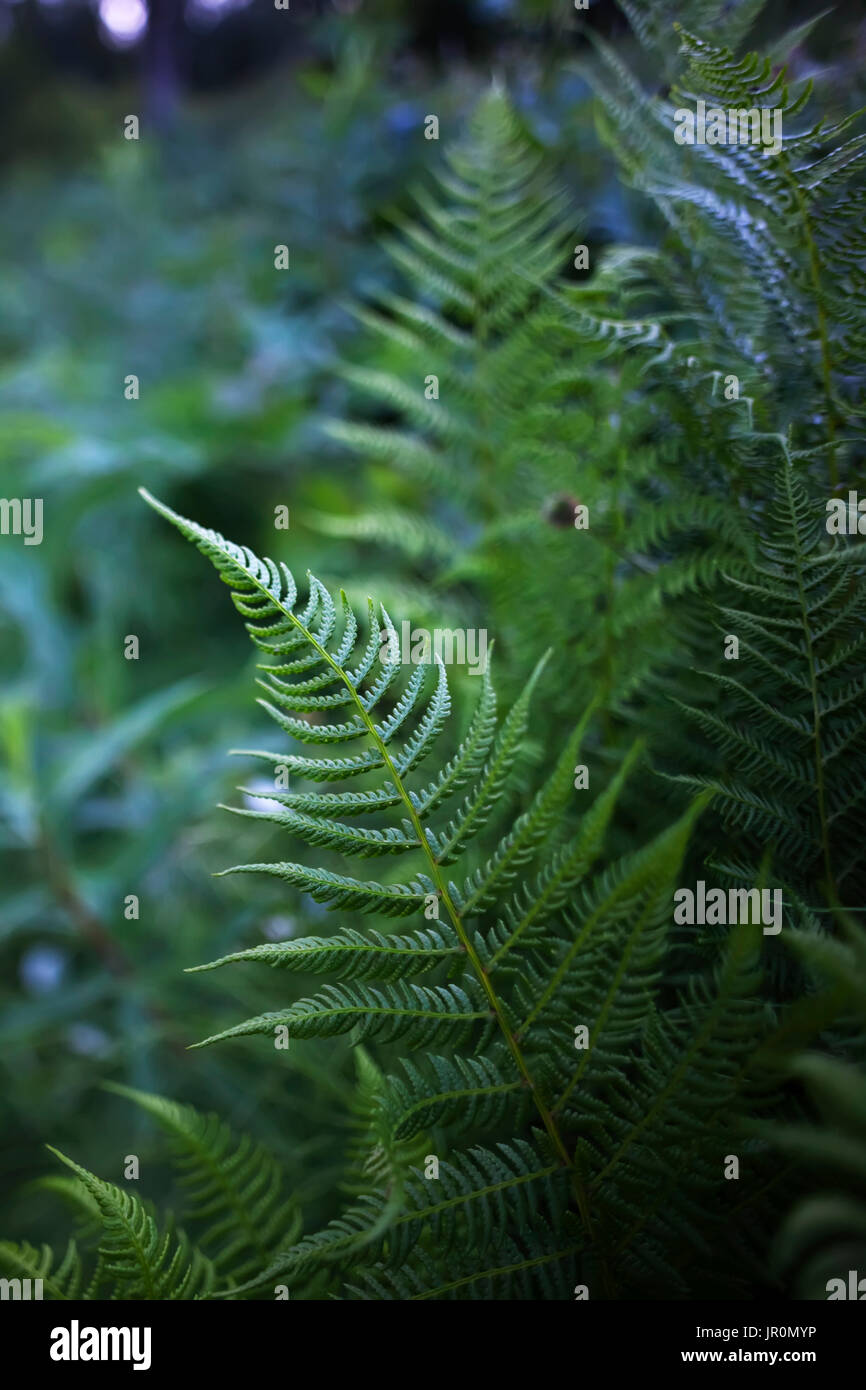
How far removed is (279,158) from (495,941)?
3.98 ft

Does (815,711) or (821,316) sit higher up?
(821,316)

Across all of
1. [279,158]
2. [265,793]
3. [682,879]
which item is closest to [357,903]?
[265,793]

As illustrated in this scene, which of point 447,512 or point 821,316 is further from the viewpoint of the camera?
point 447,512

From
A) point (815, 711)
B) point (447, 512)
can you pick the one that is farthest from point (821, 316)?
point (447, 512)

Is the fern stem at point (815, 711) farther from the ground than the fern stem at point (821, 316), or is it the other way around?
the fern stem at point (821, 316)

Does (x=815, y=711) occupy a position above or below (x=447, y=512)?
below

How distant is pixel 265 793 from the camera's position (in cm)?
32

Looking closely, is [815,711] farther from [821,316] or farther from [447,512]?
[447,512]

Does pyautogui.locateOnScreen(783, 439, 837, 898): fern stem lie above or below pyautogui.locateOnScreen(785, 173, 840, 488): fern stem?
below

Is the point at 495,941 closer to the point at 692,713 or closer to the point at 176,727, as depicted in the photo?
the point at 692,713

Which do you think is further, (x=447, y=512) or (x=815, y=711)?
(x=447, y=512)
